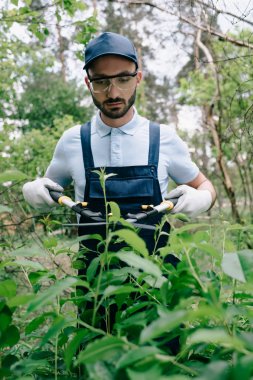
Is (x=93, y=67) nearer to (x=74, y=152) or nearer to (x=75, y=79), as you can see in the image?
(x=74, y=152)

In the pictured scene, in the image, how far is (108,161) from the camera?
2004 mm

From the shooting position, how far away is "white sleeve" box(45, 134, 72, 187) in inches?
82.3

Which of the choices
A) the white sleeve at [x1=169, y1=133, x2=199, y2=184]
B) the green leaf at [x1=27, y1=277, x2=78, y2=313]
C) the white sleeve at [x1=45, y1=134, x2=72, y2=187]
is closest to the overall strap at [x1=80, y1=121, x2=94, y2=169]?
the white sleeve at [x1=45, y1=134, x2=72, y2=187]

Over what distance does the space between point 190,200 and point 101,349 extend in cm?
131

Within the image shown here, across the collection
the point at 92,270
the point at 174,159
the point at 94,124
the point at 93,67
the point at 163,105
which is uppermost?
the point at 163,105

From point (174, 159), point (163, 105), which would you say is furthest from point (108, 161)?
point (163, 105)

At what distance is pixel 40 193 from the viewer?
1.85 metres

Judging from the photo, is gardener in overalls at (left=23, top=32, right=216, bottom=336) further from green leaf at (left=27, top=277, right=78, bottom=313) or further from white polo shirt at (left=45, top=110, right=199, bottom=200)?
green leaf at (left=27, top=277, right=78, bottom=313)

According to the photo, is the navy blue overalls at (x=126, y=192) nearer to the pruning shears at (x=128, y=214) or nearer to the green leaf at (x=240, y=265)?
the pruning shears at (x=128, y=214)

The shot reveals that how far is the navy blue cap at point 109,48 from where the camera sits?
75.9 inches

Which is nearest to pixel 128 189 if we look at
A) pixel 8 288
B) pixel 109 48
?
pixel 109 48

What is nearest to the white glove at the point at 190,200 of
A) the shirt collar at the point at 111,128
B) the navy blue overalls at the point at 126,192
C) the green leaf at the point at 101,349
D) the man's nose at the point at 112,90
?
the navy blue overalls at the point at 126,192

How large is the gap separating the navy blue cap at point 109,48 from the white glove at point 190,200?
2.10 feet

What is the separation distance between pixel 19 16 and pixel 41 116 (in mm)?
15302
